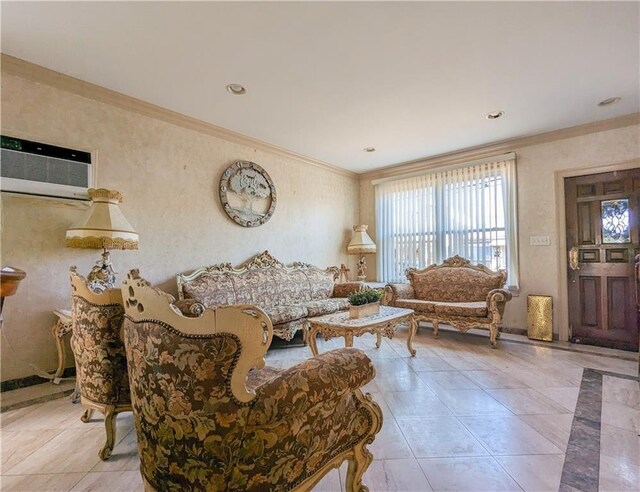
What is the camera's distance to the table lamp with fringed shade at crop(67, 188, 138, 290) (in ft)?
7.70

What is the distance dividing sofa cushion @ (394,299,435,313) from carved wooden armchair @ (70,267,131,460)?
337 centimetres

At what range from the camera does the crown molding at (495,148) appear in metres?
3.55

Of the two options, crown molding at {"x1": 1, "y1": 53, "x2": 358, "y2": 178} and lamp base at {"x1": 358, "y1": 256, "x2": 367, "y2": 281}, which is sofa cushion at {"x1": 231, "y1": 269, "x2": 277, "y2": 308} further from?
lamp base at {"x1": 358, "y1": 256, "x2": 367, "y2": 281}

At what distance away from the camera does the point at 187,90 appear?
2.90 m

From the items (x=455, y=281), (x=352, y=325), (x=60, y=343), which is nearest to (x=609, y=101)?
(x=455, y=281)

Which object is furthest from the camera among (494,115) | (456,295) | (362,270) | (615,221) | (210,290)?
(362,270)

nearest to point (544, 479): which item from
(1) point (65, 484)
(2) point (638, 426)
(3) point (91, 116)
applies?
(2) point (638, 426)

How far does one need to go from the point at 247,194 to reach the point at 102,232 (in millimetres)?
1950

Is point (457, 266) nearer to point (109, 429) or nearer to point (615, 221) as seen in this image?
point (615, 221)

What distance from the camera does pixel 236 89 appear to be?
289 cm

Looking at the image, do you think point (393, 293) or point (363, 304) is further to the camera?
point (393, 293)

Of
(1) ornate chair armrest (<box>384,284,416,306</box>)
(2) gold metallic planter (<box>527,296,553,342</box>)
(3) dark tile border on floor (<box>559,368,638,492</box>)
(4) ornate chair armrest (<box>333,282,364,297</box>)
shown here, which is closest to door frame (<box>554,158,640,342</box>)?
(2) gold metallic planter (<box>527,296,553,342</box>)

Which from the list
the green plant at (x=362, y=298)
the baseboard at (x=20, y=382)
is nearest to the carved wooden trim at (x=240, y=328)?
the green plant at (x=362, y=298)

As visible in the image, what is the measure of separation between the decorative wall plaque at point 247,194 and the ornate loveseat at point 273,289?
1.82ft
